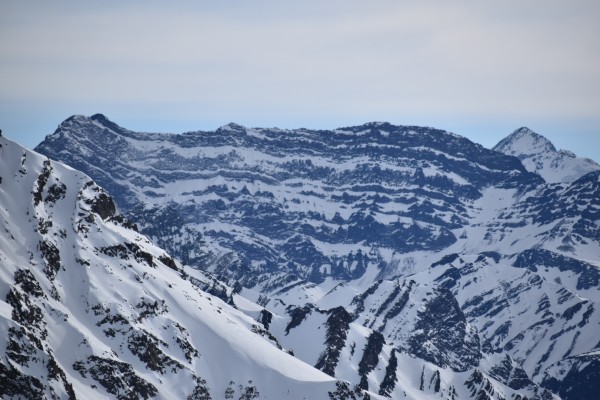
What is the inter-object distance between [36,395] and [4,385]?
625cm

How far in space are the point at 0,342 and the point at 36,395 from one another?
451 inches

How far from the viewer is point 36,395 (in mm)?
199500

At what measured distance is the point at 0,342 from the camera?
19938 centimetres

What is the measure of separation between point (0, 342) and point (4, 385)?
7.93m

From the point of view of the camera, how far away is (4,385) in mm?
196375
